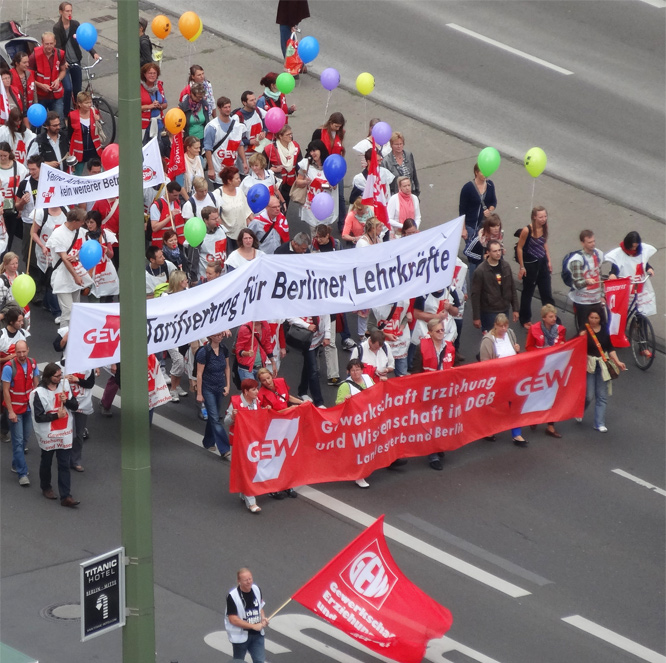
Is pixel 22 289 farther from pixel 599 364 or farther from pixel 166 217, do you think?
pixel 599 364

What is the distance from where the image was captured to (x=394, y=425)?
15320mm

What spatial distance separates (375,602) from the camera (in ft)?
41.5

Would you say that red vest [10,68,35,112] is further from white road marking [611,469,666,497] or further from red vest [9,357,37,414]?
white road marking [611,469,666,497]

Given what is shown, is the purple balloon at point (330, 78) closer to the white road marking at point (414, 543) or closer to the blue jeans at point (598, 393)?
the blue jeans at point (598, 393)

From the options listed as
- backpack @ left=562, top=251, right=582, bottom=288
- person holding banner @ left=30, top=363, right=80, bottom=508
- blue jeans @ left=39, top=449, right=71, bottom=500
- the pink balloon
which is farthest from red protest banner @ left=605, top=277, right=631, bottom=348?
blue jeans @ left=39, top=449, right=71, bottom=500

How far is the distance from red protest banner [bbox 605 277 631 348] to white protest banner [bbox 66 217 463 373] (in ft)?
7.42

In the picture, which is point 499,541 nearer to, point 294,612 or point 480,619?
point 480,619

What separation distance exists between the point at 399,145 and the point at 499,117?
4.65 metres

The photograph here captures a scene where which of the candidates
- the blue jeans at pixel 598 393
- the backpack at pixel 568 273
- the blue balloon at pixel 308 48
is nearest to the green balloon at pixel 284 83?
the blue balloon at pixel 308 48

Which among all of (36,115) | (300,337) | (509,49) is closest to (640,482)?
(300,337)

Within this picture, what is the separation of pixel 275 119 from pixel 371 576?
758 cm

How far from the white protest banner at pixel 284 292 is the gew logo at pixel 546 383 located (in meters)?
1.37

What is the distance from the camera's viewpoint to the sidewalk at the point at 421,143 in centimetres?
2009

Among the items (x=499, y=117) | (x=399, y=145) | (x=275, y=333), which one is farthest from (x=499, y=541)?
(x=499, y=117)
